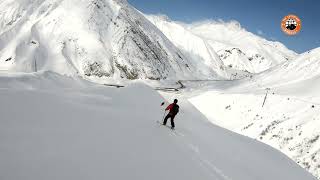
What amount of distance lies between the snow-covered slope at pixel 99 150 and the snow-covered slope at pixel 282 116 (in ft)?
31.1

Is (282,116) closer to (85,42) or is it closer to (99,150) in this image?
(99,150)

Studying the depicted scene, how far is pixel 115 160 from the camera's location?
400 inches

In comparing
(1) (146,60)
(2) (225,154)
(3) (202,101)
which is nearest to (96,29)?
(1) (146,60)

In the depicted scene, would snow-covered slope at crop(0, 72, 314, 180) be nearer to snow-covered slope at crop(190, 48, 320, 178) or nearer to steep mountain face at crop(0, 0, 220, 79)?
snow-covered slope at crop(190, 48, 320, 178)

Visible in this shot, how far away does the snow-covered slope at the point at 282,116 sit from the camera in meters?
30.1

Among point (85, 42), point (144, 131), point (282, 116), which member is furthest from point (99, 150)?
point (85, 42)

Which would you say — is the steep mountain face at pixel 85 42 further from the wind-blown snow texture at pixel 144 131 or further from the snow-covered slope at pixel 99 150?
the snow-covered slope at pixel 99 150

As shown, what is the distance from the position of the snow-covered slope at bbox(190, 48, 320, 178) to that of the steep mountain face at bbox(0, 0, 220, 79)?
3361 inches

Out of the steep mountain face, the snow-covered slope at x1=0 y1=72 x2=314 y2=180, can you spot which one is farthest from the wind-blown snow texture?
the steep mountain face

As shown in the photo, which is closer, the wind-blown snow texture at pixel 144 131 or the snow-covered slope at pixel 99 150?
the snow-covered slope at pixel 99 150

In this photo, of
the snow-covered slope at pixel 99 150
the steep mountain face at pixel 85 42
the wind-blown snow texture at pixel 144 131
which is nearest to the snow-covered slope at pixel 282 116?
the wind-blown snow texture at pixel 144 131

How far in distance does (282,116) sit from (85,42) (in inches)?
4556

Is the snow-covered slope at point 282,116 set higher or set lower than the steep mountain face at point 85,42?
lower

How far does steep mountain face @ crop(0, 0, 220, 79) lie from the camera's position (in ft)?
427
